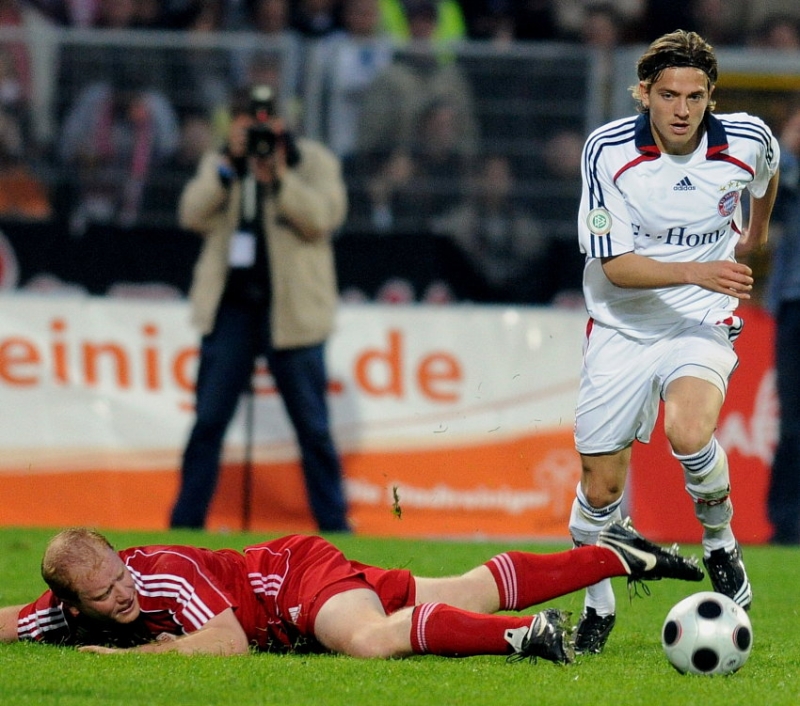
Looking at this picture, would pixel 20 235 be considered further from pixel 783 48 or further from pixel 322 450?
pixel 783 48

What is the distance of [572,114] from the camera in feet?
40.5

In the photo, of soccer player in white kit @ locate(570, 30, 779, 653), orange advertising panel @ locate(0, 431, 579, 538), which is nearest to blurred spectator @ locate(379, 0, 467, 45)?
orange advertising panel @ locate(0, 431, 579, 538)

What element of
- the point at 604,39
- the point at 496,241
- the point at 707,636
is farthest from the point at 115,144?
the point at 707,636

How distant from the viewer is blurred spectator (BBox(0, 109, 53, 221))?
12.3 meters

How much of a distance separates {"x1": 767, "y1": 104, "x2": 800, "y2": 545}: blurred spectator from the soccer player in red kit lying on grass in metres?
4.68

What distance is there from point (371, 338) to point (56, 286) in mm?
2515

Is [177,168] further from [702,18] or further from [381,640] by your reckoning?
[381,640]

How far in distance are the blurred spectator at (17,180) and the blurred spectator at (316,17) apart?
8.62 ft

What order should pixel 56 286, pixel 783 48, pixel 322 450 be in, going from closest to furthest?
pixel 322 450 → pixel 56 286 → pixel 783 48

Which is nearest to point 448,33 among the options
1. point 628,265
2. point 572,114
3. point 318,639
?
point 572,114

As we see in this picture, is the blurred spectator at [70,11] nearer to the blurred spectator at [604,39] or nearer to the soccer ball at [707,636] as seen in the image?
the blurred spectator at [604,39]

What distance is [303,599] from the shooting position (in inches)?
231

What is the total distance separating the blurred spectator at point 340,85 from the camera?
12.3 m

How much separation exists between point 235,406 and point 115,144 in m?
2.95
